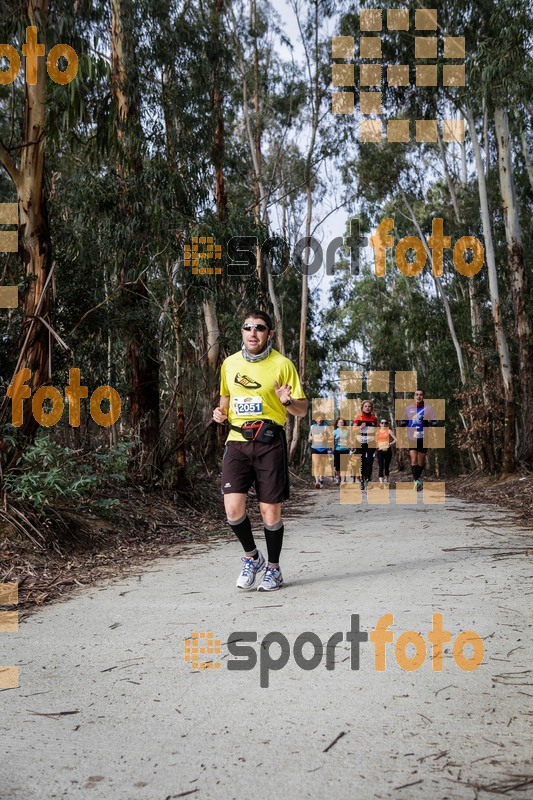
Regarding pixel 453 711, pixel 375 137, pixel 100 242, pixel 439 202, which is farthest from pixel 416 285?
pixel 453 711

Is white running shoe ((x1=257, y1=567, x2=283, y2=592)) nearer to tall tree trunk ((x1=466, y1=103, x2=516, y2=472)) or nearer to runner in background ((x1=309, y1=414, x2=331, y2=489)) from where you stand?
tall tree trunk ((x1=466, y1=103, x2=516, y2=472))

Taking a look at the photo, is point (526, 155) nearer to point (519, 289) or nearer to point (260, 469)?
point (519, 289)

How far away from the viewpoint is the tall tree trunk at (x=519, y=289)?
15.5 m

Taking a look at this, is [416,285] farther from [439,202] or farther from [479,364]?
[479,364]

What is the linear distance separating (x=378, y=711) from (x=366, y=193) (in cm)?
2428

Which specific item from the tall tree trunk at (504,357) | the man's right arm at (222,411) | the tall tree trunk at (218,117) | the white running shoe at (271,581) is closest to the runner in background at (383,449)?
the tall tree trunk at (504,357)

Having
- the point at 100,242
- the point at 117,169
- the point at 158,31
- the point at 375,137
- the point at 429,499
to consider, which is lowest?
the point at 429,499

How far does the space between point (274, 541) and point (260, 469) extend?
1.68 ft

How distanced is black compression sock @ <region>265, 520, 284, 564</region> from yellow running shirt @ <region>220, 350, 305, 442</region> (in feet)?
2.15

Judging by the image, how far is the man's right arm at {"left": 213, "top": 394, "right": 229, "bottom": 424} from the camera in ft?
18.3

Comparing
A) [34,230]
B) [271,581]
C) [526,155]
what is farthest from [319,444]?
[526,155]

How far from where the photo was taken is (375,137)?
23594mm

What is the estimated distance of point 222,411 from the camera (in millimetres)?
5641

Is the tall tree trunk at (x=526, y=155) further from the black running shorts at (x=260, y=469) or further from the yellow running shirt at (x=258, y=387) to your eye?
the black running shorts at (x=260, y=469)
